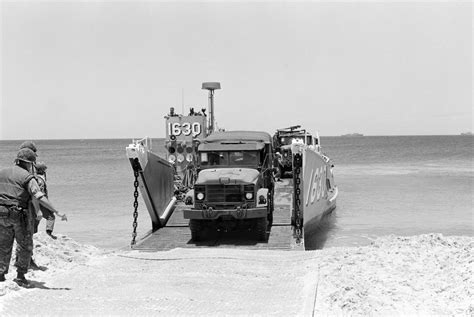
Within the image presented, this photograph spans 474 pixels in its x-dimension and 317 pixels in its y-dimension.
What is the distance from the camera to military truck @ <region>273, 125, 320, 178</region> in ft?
64.3

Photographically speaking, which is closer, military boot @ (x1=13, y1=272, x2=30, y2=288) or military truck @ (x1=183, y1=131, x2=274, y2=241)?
military boot @ (x1=13, y1=272, x2=30, y2=288)

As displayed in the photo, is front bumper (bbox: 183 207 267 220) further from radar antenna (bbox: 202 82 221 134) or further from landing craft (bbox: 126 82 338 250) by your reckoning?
radar antenna (bbox: 202 82 221 134)

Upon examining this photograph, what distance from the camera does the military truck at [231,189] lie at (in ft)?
36.6

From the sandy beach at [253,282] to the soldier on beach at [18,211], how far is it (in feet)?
1.00

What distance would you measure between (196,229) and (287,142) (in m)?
9.92

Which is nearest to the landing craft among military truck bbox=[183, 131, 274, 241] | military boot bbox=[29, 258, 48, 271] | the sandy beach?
military truck bbox=[183, 131, 274, 241]

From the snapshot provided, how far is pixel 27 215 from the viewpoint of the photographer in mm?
6758

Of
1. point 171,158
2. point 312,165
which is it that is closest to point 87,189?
point 171,158

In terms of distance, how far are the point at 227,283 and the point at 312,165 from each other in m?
6.57

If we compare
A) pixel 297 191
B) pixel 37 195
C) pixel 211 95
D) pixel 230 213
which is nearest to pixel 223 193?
pixel 230 213

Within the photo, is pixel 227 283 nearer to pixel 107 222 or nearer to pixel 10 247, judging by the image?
pixel 10 247

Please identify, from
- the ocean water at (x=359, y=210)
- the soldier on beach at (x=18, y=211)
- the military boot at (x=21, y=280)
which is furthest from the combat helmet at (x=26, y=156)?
the ocean water at (x=359, y=210)

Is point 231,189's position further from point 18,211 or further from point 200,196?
point 18,211

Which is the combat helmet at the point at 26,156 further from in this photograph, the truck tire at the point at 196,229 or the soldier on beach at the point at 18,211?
the truck tire at the point at 196,229
